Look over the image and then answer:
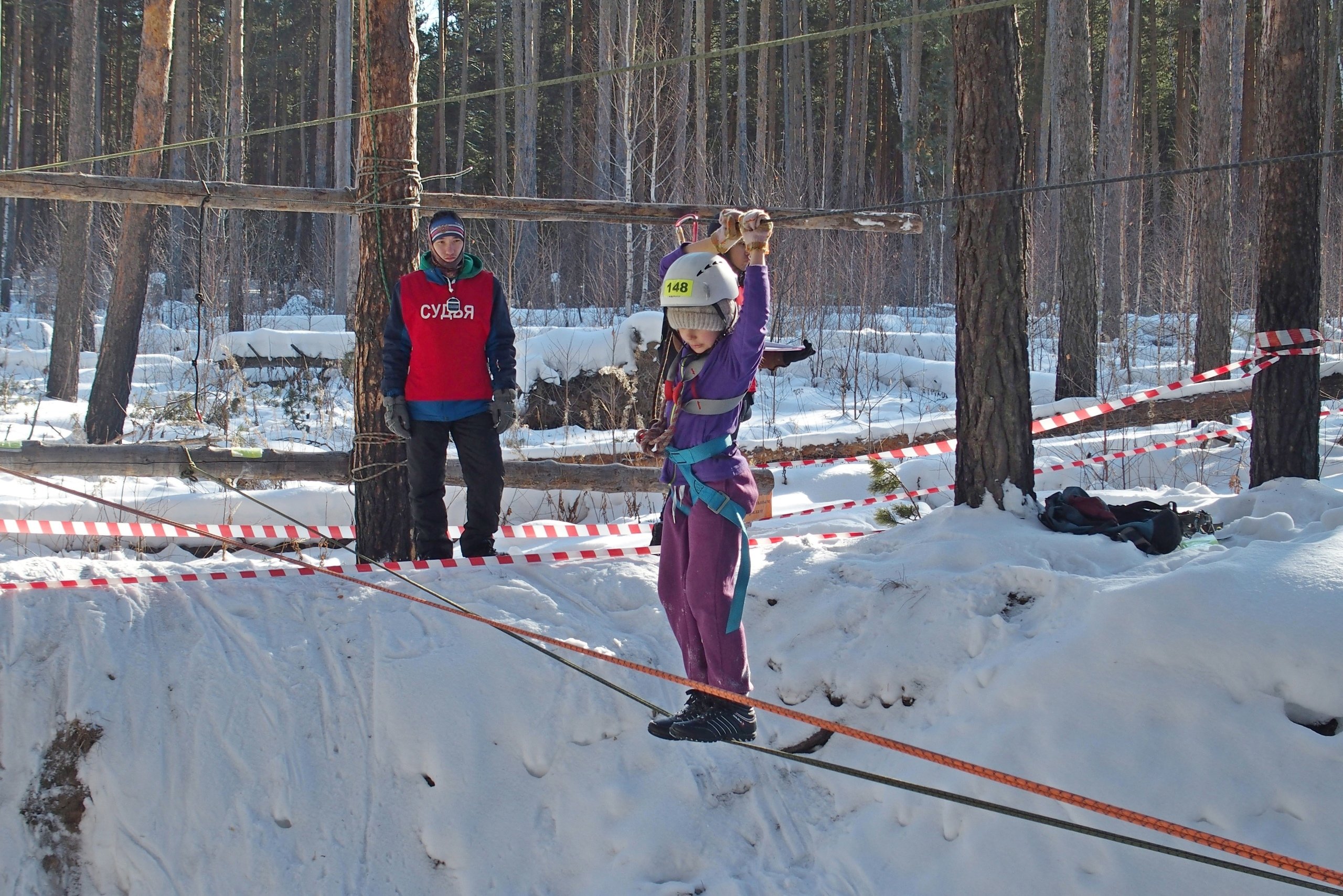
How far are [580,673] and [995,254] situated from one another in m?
3.14

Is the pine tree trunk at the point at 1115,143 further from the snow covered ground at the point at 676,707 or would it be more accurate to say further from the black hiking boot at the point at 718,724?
the black hiking boot at the point at 718,724

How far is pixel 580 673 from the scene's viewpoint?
186 inches

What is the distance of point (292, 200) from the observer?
648cm

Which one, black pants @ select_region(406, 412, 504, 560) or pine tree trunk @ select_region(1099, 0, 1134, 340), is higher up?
pine tree trunk @ select_region(1099, 0, 1134, 340)

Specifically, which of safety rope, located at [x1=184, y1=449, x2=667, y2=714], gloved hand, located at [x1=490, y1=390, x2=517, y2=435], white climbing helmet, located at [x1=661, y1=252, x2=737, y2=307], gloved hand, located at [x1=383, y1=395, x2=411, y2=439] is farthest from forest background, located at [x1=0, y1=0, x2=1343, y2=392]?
white climbing helmet, located at [x1=661, y1=252, x2=737, y2=307]

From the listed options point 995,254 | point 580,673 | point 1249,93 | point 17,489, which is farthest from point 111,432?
point 1249,93

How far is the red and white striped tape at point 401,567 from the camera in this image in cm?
502

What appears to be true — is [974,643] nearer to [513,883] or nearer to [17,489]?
[513,883]

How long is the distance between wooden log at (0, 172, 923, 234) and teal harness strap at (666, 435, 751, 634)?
2653mm

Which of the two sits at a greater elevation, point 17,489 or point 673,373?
point 673,373

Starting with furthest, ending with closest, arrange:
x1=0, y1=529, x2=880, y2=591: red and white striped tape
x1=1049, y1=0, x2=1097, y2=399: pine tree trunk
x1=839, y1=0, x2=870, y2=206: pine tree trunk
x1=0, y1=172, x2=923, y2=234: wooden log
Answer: x1=839, y1=0, x2=870, y2=206: pine tree trunk
x1=1049, y1=0, x2=1097, y2=399: pine tree trunk
x1=0, y1=172, x2=923, y2=234: wooden log
x1=0, y1=529, x2=880, y2=591: red and white striped tape

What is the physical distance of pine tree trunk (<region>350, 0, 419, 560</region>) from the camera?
6051 millimetres

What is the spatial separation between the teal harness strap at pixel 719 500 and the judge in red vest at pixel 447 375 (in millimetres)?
1991

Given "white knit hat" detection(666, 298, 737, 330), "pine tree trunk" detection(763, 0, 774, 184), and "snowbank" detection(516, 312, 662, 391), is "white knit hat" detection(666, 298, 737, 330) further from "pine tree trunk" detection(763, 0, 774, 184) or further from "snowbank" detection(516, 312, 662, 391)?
"pine tree trunk" detection(763, 0, 774, 184)
